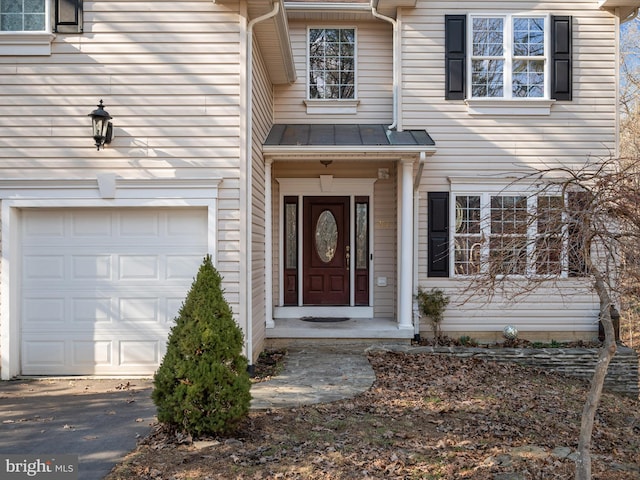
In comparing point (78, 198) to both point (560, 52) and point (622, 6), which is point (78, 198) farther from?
point (622, 6)

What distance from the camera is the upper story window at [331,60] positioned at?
29.6ft

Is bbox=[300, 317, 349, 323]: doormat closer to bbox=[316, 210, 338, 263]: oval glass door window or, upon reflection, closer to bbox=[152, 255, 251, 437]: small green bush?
bbox=[316, 210, 338, 263]: oval glass door window

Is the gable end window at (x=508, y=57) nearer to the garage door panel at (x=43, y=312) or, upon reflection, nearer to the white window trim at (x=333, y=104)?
the white window trim at (x=333, y=104)

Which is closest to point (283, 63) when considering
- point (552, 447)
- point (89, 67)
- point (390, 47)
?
point (390, 47)

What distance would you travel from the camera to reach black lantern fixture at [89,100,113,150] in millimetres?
5824

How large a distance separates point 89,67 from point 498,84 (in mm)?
6296

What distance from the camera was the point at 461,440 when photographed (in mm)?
4328

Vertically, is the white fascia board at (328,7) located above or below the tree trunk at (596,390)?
above

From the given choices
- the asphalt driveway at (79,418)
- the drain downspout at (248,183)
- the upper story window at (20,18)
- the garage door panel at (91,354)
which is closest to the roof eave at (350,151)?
the drain downspout at (248,183)

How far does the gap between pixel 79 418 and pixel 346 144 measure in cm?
495

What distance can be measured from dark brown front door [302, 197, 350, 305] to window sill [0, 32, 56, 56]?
15.0 feet

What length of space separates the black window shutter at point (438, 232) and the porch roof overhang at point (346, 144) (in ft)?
3.42

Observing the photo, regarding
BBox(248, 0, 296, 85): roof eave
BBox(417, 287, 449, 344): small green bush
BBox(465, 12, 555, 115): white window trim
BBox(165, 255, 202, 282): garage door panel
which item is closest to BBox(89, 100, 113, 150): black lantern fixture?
BBox(165, 255, 202, 282): garage door panel

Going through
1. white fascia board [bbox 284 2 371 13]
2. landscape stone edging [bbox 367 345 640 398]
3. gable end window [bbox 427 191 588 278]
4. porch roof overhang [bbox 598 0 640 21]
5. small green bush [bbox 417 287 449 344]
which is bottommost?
landscape stone edging [bbox 367 345 640 398]
